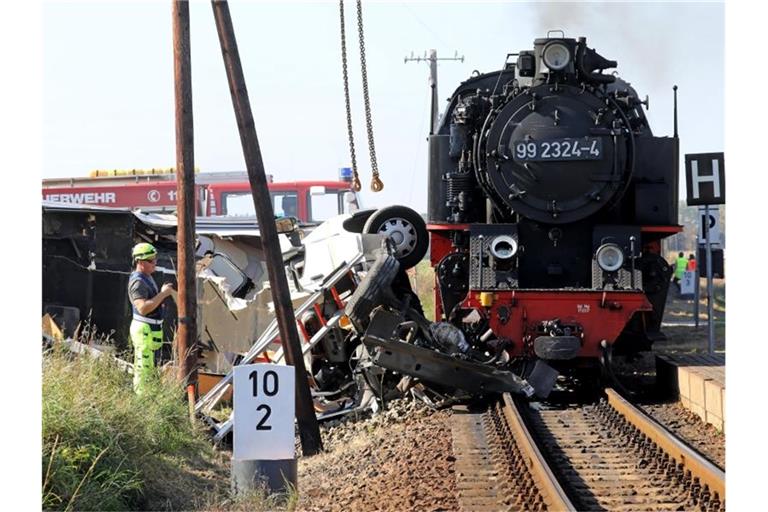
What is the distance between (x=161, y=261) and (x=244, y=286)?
3.90ft

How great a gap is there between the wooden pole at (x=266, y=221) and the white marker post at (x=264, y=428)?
2.64 m

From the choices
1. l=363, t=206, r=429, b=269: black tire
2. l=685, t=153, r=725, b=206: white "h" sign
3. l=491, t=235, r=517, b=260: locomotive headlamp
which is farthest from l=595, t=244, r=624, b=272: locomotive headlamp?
l=363, t=206, r=429, b=269: black tire

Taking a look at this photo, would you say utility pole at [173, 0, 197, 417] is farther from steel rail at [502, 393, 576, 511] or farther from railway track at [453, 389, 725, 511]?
steel rail at [502, 393, 576, 511]

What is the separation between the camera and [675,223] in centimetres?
1267

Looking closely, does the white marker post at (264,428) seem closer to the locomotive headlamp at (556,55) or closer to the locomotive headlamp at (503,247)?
the locomotive headlamp at (503,247)

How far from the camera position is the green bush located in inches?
298

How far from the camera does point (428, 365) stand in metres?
11.3

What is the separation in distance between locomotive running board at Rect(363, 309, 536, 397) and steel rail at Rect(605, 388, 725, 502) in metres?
1.08

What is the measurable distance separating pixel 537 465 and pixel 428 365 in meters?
3.31

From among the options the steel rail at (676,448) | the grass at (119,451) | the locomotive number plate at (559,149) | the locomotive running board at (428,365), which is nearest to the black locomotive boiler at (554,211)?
the locomotive number plate at (559,149)

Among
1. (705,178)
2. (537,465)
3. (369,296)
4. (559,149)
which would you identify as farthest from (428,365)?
(705,178)

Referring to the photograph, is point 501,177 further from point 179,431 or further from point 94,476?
point 94,476

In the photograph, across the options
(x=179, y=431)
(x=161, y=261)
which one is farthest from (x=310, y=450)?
(x=161, y=261)

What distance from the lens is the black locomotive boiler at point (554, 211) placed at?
12.1 meters
